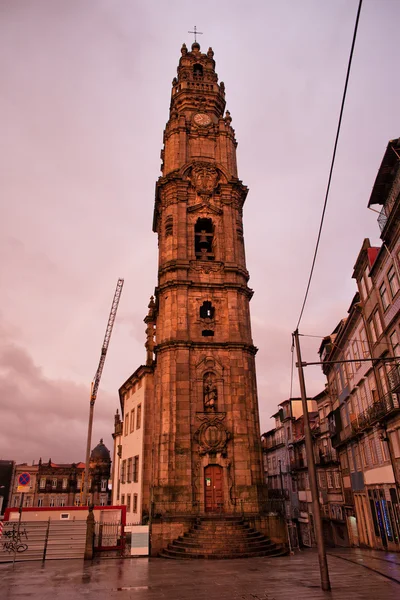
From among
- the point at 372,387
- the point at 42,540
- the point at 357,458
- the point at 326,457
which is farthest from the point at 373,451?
the point at 42,540

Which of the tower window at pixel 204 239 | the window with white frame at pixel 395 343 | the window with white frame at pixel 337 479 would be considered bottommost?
the window with white frame at pixel 337 479

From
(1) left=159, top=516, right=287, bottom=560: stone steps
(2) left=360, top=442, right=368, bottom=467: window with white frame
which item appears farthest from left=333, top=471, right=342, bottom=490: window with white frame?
(1) left=159, top=516, right=287, bottom=560: stone steps

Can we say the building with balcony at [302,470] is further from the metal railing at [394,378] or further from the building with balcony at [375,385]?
the metal railing at [394,378]

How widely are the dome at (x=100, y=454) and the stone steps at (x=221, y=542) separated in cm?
6532

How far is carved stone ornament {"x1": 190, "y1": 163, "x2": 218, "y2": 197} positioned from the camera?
39.5 m

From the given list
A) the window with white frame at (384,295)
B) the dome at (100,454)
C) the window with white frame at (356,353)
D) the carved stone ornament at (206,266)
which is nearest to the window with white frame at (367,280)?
the window with white frame at (384,295)

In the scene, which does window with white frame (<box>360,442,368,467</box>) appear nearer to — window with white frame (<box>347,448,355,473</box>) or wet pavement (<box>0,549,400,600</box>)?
window with white frame (<box>347,448,355,473</box>)

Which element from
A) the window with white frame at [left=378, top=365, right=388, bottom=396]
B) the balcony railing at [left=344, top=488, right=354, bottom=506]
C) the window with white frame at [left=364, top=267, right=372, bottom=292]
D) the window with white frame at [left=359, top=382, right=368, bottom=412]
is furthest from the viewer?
the balcony railing at [left=344, top=488, right=354, bottom=506]

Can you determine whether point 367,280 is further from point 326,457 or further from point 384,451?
point 326,457

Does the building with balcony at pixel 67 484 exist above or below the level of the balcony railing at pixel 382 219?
below

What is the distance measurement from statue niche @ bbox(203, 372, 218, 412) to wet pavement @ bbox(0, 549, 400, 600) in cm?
1049

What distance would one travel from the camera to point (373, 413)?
2728 centimetres

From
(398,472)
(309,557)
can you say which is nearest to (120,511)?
(309,557)

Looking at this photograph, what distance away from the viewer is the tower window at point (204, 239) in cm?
3809
